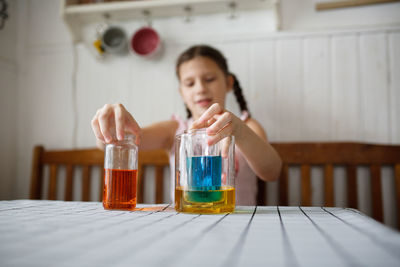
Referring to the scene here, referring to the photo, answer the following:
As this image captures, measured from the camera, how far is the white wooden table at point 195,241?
224mm

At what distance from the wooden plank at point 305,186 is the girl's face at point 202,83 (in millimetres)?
390

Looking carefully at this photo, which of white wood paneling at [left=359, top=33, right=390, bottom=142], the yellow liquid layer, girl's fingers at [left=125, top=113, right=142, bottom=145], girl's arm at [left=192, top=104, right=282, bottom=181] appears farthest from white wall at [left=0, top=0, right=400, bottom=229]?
the yellow liquid layer

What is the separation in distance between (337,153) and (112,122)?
82cm

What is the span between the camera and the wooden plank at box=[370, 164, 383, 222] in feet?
3.43

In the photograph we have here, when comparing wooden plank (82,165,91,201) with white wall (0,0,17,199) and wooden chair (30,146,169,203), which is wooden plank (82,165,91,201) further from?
white wall (0,0,17,199)

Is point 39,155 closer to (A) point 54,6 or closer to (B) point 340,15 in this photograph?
(A) point 54,6

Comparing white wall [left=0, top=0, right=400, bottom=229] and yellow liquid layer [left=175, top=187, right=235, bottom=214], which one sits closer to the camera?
yellow liquid layer [left=175, top=187, right=235, bottom=214]

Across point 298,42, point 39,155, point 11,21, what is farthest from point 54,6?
point 298,42

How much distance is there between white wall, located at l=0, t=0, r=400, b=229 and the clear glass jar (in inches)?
30.6

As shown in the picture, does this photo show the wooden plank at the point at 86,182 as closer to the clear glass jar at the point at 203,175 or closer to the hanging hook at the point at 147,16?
the hanging hook at the point at 147,16

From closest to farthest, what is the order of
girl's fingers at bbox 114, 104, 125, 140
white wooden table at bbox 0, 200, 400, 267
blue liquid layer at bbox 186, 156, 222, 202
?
white wooden table at bbox 0, 200, 400, 267, blue liquid layer at bbox 186, 156, 222, 202, girl's fingers at bbox 114, 104, 125, 140

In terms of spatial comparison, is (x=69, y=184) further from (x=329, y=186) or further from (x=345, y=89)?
(x=345, y=89)

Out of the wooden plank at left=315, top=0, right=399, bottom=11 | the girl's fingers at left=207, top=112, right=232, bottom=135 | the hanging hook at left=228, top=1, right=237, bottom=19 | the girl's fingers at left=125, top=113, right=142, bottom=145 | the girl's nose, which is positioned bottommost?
the girl's fingers at left=207, top=112, right=232, bottom=135

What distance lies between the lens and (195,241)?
284 millimetres
